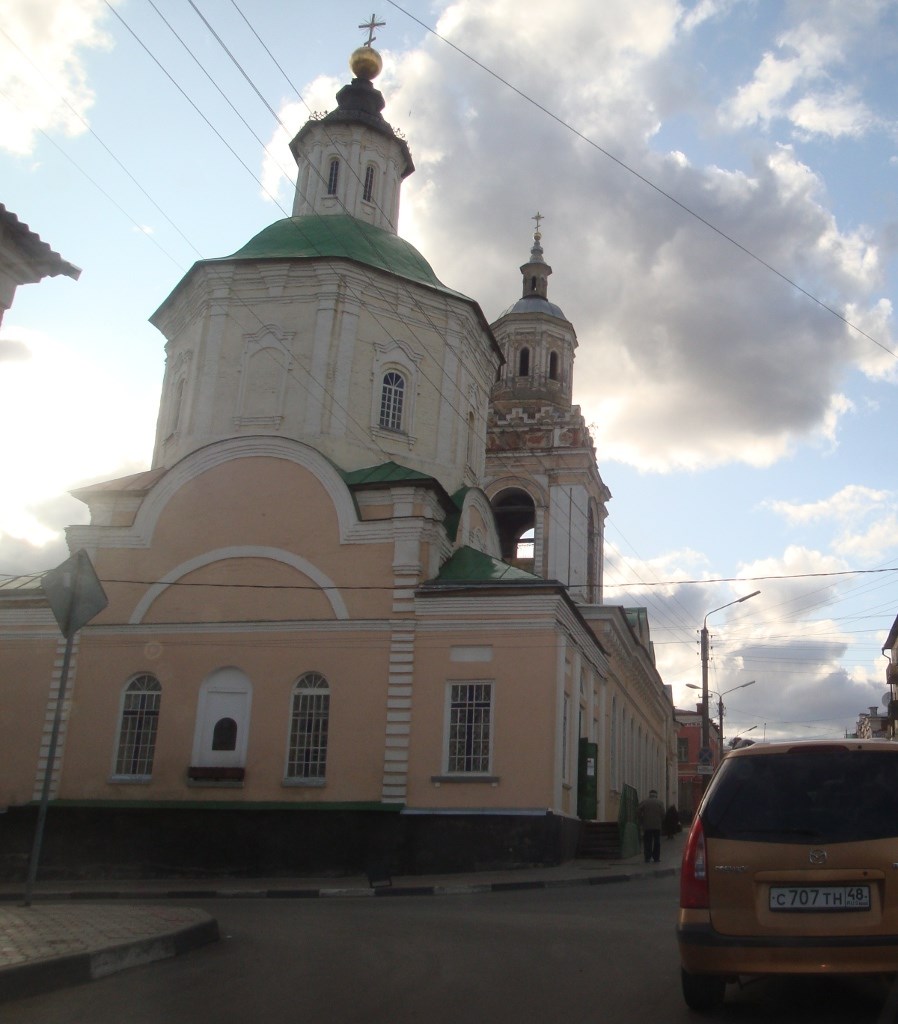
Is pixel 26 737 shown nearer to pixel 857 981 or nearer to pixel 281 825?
pixel 281 825

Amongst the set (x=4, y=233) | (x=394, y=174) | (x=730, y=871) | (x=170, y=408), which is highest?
(x=394, y=174)

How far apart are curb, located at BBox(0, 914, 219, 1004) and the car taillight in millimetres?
3686

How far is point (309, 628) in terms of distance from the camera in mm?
21109

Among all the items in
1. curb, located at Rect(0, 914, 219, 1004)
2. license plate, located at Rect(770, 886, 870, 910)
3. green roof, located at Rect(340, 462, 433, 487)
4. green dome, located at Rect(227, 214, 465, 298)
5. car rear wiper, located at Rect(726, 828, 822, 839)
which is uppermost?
green dome, located at Rect(227, 214, 465, 298)

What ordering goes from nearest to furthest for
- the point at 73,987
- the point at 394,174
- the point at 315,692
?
1. the point at 73,987
2. the point at 315,692
3. the point at 394,174

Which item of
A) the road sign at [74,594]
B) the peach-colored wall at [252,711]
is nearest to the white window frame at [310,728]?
the peach-colored wall at [252,711]

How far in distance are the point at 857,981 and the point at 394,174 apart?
25455 millimetres

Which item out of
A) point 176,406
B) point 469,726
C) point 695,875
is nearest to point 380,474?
point 469,726

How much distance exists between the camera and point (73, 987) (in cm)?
658

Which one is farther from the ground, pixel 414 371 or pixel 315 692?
pixel 414 371

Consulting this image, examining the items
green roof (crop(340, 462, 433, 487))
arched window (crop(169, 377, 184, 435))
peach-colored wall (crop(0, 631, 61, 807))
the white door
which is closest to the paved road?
the white door

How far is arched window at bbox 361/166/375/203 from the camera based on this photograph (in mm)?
28156

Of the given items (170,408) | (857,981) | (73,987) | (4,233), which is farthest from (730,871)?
(170,408)

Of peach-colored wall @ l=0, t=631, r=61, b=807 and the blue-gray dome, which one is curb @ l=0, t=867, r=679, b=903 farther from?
the blue-gray dome
